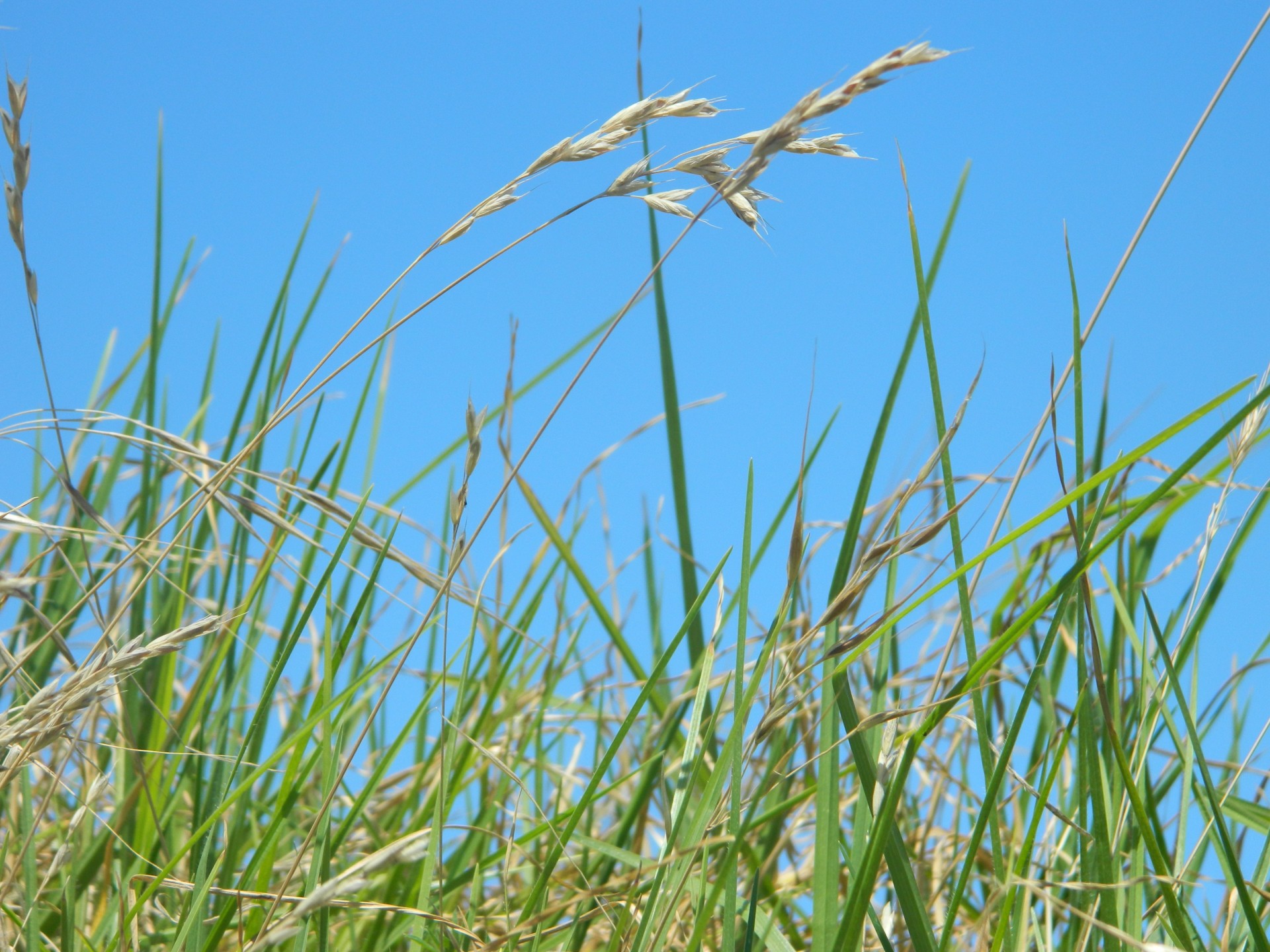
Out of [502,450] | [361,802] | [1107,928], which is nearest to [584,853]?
[361,802]

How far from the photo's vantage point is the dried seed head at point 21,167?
89 centimetres

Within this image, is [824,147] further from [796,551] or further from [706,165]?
[796,551]

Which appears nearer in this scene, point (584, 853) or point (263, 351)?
point (584, 853)

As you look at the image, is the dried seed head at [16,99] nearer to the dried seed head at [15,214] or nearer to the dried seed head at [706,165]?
the dried seed head at [15,214]

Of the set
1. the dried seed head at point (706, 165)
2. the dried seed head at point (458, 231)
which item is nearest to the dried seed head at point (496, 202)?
the dried seed head at point (458, 231)

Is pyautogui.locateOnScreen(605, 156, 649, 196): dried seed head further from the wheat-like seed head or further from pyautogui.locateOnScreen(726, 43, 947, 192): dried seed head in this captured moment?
the wheat-like seed head

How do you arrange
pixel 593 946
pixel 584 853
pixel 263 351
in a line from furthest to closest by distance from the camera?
pixel 263 351
pixel 593 946
pixel 584 853

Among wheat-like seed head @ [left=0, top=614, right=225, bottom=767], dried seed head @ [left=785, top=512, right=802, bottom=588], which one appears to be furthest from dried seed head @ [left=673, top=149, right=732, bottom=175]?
wheat-like seed head @ [left=0, top=614, right=225, bottom=767]

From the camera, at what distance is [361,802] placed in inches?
33.7

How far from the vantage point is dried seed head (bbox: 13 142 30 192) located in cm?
89

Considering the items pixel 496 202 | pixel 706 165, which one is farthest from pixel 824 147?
pixel 496 202

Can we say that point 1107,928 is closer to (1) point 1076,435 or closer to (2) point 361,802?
(1) point 1076,435

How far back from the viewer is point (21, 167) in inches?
35.2

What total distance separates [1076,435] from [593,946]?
3.15 feet
